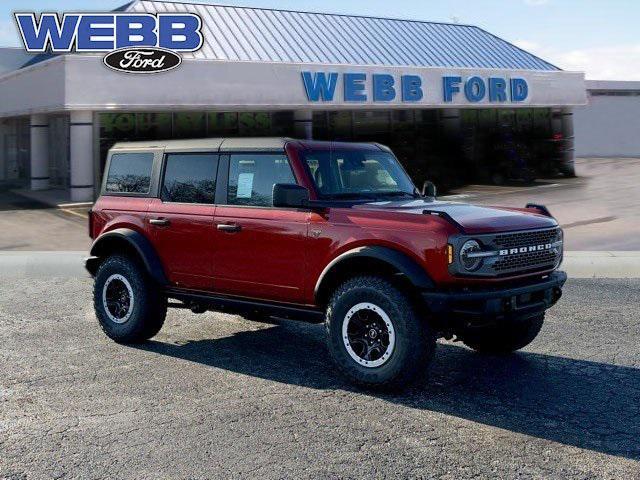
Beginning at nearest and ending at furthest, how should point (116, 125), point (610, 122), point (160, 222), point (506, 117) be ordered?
point (160, 222) → point (116, 125) → point (506, 117) → point (610, 122)

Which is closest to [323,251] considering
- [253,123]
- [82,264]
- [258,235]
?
[258,235]

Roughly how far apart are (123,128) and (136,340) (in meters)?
20.0

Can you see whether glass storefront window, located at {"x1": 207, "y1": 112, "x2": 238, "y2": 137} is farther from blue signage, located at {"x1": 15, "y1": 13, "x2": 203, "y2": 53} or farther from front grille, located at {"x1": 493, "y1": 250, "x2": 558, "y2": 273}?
front grille, located at {"x1": 493, "y1": 250, "x2": 558, "y2": 273}

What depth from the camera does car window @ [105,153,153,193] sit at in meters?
8.45

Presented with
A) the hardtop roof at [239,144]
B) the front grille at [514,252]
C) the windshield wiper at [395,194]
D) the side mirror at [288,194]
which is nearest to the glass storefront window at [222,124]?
the hardtop roof at [239,144]

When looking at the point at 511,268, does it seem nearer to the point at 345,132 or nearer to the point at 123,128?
the point at 123,128

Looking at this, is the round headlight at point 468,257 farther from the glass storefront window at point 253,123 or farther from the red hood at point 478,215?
Result: the glass storefront window at point 253,123

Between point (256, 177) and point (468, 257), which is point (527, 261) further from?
point (256, 177)

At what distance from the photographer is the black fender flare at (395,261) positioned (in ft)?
20.7

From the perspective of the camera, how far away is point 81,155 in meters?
25.9

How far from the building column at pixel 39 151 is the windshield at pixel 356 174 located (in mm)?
25720

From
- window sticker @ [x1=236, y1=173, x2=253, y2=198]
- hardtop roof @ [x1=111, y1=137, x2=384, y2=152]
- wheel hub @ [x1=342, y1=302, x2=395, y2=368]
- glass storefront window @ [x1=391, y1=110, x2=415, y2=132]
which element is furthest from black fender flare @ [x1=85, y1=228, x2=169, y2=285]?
glass storefront window @ [x1=391, y1=110, x2=415, y2=132]

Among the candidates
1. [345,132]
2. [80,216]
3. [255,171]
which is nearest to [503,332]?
[255,171]

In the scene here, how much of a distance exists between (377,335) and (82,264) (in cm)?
914
